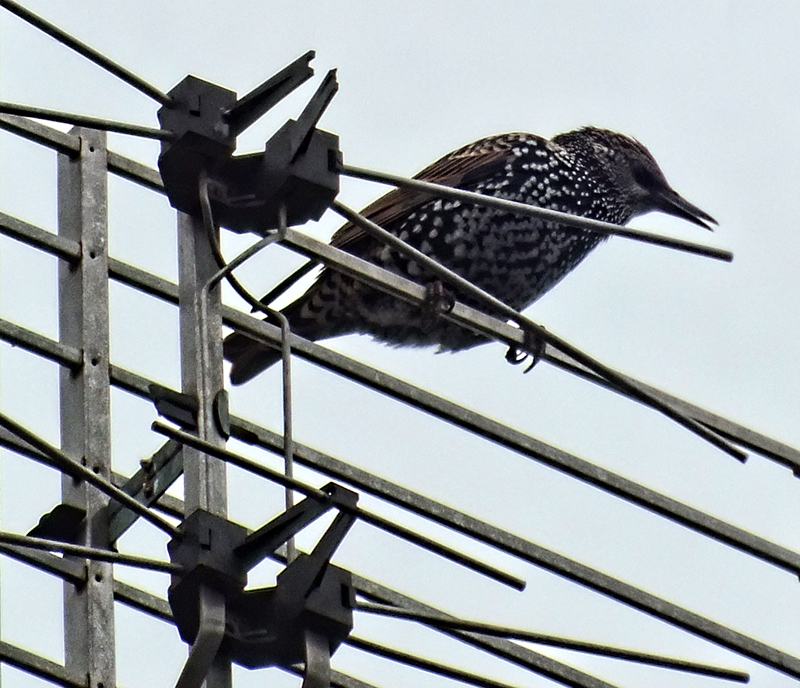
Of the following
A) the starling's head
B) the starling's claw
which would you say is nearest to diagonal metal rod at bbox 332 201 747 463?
the starling's claw

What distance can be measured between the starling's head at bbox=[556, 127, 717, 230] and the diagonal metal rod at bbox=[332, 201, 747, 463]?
3907 millimetres

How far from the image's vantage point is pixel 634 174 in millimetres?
8906

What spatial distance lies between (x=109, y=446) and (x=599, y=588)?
1.36 meters

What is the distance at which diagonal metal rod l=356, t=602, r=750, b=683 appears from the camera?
410 cm

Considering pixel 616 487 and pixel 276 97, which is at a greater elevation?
pixel 616 487

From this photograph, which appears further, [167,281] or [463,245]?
[463,245]

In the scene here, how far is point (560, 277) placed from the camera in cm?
809

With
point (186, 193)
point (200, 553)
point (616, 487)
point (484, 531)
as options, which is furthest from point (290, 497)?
point (616, 487)

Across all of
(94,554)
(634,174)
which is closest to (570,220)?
(94,554)

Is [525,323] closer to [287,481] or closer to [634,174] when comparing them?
[287,481]

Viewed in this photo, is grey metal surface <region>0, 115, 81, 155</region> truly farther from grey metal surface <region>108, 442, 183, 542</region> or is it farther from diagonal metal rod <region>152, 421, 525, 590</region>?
diagonal metal rod <region>152, 421, 525, 590</region>

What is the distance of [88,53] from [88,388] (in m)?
1.03

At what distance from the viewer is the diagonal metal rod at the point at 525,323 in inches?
168

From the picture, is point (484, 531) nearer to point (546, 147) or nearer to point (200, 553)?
point (200, 553)
